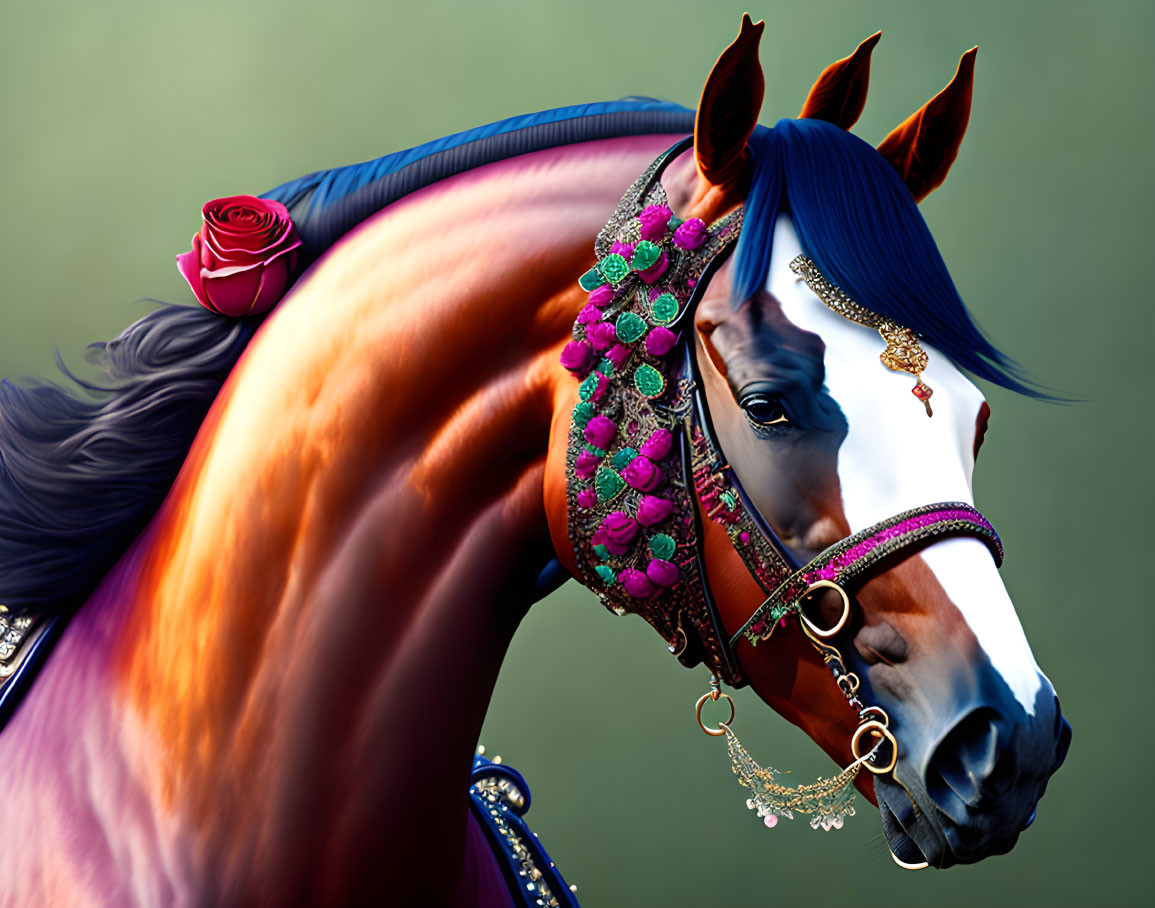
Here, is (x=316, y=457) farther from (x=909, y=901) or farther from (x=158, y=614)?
(x=909, y=901)

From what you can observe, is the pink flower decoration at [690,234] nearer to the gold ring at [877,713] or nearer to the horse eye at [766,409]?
the horse eye at [766,409]

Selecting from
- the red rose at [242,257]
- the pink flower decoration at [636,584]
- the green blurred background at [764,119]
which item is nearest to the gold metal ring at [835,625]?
the pink flower decoration at [636,584]

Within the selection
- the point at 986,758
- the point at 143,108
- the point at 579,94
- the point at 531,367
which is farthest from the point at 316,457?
the point at 143,108

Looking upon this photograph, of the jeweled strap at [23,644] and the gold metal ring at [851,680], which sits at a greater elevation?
the jeweled strap at [23,644]

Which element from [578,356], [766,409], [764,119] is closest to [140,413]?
[578,356]

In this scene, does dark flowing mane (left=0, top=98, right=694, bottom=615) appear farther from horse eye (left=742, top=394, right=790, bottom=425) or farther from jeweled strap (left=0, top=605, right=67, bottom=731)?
horse eye (left=742, top=394, right=790, bottom=425)

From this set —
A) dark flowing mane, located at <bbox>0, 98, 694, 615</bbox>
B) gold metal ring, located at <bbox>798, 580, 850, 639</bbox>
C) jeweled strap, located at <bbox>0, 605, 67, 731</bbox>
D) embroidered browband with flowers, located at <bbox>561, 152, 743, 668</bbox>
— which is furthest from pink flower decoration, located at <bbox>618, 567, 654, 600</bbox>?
jeweled strap, located at <bbox>0, 605, 67, 731</bbox>

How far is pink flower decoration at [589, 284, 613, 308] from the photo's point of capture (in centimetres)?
66

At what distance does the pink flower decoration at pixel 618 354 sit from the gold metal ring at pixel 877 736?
273 millimetres

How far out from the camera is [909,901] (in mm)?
2031

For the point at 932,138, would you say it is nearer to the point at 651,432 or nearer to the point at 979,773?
the point at 651,432

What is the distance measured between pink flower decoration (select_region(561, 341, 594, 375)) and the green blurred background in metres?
1.54

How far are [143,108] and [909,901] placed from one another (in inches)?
92.2

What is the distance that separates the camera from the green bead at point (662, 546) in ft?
2.12
